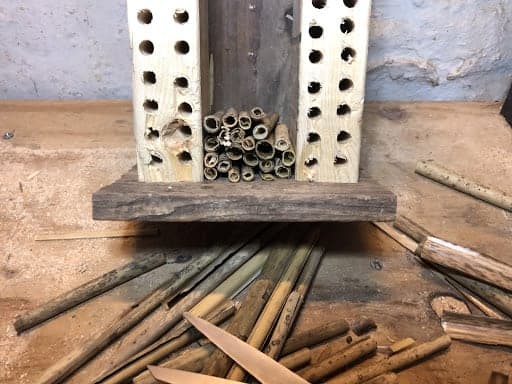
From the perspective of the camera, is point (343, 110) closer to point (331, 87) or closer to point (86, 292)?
point (331, 87)

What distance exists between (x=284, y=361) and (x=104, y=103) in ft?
5.15

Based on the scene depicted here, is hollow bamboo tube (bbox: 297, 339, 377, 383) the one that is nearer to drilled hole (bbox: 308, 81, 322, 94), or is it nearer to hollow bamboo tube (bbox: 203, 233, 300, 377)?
hollow bamboo tube (bbox: 203, 233, 300, 377)

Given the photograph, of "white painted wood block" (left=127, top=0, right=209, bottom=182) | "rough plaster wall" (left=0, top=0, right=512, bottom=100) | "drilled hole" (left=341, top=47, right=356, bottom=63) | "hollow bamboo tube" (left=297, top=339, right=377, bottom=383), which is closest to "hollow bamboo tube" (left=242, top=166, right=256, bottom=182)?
"white painted wood block" (left=127, top=0, right=209, bottom=182)

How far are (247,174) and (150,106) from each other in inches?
10.9

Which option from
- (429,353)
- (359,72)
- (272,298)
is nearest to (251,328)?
(272,298)

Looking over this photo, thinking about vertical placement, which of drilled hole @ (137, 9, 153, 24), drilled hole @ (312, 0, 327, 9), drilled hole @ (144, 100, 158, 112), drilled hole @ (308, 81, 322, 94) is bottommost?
drilled hole @ (144, 100, 158, 112)

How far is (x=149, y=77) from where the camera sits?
1161 millimetres

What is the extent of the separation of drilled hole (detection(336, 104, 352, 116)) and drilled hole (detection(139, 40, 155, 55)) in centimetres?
45

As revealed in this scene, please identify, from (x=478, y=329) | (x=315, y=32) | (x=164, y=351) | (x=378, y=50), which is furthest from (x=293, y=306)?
A: (x=378, y=50)

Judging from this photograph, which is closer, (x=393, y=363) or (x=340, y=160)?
(x=393, y=363)

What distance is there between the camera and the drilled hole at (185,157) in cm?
120

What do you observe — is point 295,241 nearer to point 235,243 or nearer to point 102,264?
point 235,243

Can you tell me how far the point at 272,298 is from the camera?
1160 mm

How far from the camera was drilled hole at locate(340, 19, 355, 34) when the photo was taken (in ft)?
3.68
